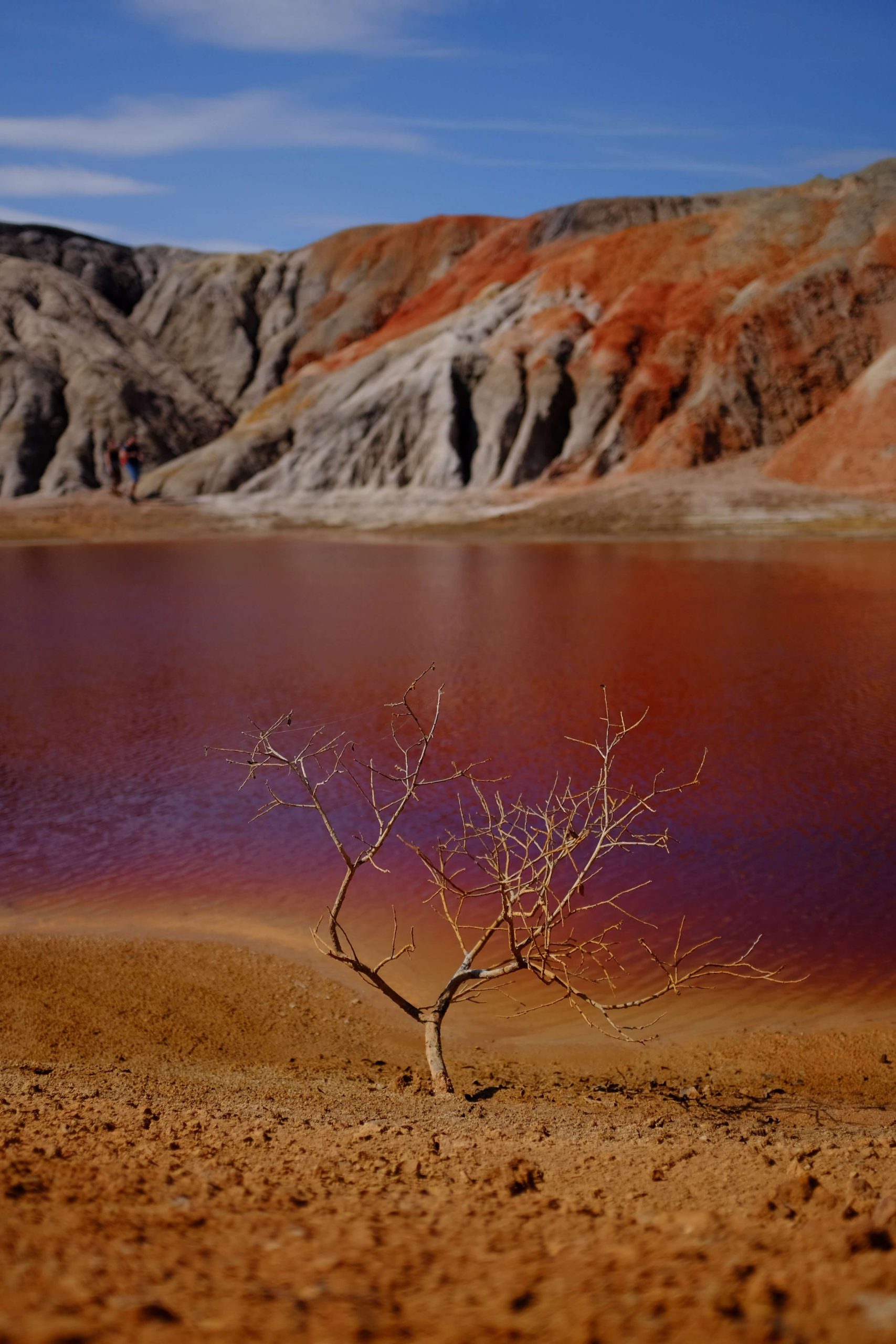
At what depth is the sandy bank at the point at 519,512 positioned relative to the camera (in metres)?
47.2

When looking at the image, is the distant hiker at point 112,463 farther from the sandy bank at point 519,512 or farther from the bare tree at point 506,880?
the bare tree at point 506,880

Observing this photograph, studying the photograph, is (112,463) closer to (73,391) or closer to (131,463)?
(73,391)

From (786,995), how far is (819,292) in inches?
2159

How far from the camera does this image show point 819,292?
55875mm

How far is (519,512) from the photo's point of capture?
54.4 m

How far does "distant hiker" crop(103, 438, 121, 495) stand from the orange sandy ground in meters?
71.7

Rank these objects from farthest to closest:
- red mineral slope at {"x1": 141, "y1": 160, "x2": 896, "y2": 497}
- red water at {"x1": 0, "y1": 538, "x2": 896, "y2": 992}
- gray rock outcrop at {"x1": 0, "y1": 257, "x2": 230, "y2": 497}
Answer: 1. gray rock outcrop at {"x1": 0, "y1": 257, "x2": 230, "y2": 497}
2. red mineral slope at {"x1": 141, "y1": 160, "x2": 896, "y2": 497}
3. red water at {"x1": 0, "y1": 538, "x2": 896, "y2": 992}

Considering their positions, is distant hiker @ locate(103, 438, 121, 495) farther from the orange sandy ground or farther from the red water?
the orange sandy ground

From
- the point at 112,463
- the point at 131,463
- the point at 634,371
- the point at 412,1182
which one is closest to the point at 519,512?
the point at 634,371

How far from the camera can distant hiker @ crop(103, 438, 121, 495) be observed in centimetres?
7638

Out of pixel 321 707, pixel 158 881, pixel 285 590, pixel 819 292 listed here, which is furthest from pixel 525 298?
pixel 158 881

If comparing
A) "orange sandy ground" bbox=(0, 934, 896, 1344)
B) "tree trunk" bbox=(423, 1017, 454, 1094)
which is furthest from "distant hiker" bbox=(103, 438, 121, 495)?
"tree trunk" bbox=(423, 1017, 454, 1094)

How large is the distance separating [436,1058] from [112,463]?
254 feet

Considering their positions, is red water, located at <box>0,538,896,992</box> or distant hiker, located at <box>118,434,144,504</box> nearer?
red water, located at <box>0,538,896,992</box>
